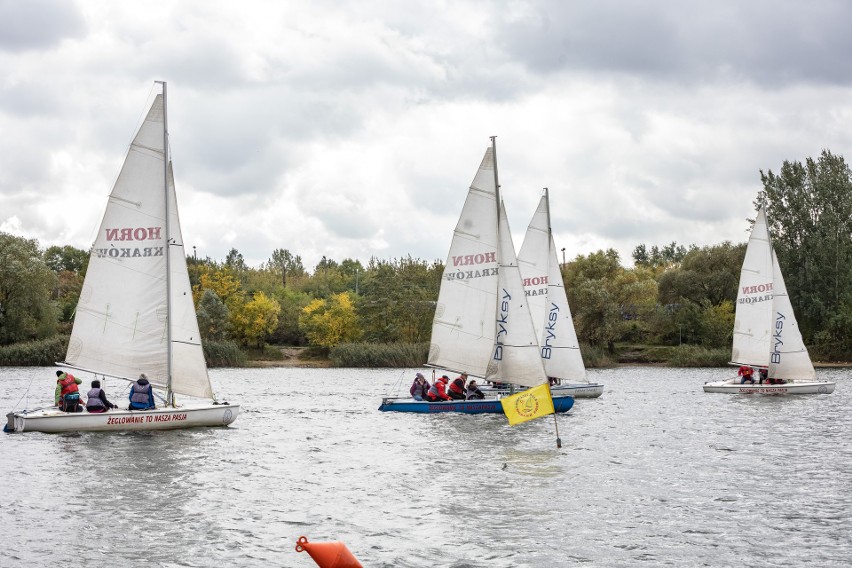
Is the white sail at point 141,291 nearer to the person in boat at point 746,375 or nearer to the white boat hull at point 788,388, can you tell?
the white boat hull at point 788,388

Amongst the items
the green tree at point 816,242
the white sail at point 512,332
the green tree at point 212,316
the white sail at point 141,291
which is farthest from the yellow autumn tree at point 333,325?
the white sail at point 141,291

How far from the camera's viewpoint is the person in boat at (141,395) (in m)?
32.0

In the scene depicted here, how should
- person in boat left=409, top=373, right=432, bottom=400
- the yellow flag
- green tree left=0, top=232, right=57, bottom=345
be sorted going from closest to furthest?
1. the yellow flag
2. person in boat left=409, top=373, right=432, bottom=400
3. green tree left=0, top=232, right=57, bottom=345

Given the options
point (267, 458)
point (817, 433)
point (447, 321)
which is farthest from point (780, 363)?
point (267, 458)

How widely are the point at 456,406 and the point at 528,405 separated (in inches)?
355

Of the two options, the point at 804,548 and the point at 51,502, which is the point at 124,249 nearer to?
the point at 51,502

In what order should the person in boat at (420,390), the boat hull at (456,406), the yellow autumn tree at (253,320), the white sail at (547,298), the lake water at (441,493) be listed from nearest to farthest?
the lake water at (441,493)
the boat hull at (456,406)
the person in boat at (420,390)
the white sail at (547,298)
the yellow autumn tree at (253,320)

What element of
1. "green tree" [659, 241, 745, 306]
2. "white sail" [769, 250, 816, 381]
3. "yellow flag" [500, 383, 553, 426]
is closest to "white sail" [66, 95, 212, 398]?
"yellow flag" [500, 383, 553, 426]

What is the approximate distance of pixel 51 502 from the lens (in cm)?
2144

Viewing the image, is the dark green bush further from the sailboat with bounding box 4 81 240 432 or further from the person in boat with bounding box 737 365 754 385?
the person in boat with bounding box 737 365 754 385

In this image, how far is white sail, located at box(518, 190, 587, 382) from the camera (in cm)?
4669

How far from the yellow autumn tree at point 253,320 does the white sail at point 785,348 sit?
6406 centimetres

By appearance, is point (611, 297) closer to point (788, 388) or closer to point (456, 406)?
point (788, 388)

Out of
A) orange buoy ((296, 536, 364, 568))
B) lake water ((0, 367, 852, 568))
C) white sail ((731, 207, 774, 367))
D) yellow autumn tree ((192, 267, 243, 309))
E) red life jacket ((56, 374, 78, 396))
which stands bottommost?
lake water ((0, 367, 852, 568))
